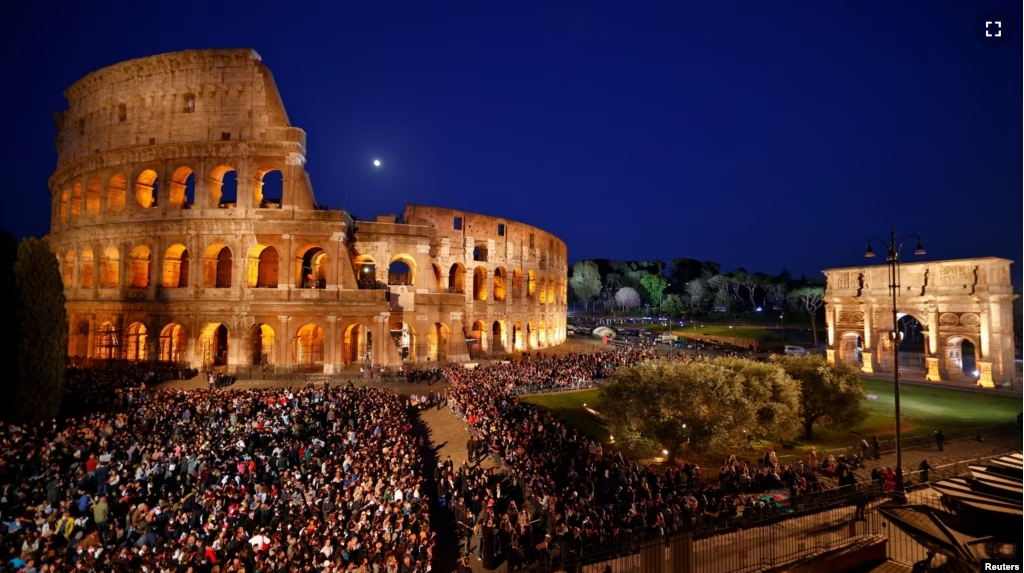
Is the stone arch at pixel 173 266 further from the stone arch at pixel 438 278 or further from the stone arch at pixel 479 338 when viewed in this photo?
the stone arch at pixel 479 338

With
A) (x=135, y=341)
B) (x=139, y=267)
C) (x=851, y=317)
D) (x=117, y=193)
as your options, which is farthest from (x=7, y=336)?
(x=851, y=317)

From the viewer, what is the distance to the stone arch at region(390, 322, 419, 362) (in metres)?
37.5

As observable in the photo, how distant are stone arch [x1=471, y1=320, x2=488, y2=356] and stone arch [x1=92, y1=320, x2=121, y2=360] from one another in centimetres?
2596

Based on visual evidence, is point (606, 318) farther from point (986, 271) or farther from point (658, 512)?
point (658, 512)

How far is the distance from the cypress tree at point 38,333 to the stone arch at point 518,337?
34339mm

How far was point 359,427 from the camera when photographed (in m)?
17.1

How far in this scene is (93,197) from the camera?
117 feet

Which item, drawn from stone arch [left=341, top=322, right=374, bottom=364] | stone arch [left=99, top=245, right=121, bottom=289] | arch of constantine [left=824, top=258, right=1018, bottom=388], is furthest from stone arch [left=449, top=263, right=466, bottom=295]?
arch of constantine [left=824, top=258, right=1018, bottom=388]

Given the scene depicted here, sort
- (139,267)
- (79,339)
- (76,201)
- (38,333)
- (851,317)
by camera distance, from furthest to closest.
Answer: (851,317) < (76,201) < (139,267) < (79,339) < (38,333)

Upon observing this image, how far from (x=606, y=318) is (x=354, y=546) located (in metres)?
87.1

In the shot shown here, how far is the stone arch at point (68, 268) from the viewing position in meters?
35.6

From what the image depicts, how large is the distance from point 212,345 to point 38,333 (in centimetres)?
1272

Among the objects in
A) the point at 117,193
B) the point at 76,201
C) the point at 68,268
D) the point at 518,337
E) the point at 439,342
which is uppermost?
the point at 117,193

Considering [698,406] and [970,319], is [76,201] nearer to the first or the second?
[698,406]
